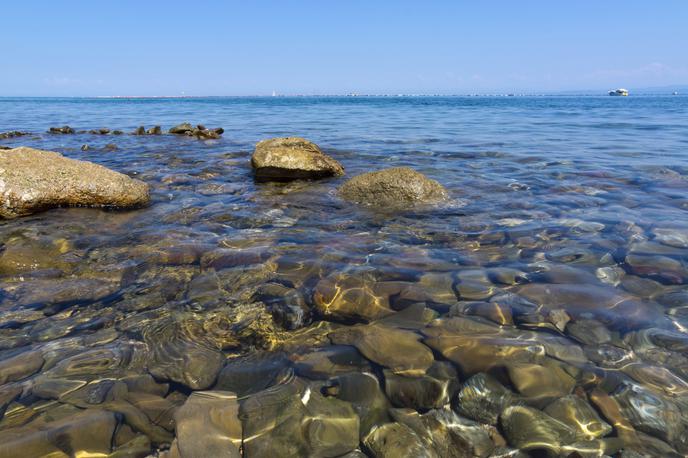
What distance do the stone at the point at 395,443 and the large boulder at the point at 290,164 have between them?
7190mm

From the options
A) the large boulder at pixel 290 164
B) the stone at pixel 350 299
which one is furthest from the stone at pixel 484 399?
the large boulder at pixel 290 164

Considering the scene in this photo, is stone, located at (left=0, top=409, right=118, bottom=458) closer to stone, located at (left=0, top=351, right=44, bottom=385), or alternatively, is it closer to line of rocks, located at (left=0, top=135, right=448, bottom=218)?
stone, located at (left=0, top=351, right=44, bottom=385)

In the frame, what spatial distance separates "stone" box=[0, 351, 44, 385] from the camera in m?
2.77

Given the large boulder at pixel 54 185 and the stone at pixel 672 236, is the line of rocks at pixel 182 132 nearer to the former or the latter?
the large boulder at pixel 54 185

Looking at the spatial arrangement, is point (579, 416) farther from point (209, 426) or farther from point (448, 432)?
point (209, 426)

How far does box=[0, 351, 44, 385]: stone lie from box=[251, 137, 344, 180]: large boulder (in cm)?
654

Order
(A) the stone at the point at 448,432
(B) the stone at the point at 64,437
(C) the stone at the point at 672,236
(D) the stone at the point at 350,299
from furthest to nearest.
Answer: (C) the stone at the point at 672,236, (D) the stone at the point at 350,299, (A) the stone at the point at 448,432, (B) the stone at the point at 64,437

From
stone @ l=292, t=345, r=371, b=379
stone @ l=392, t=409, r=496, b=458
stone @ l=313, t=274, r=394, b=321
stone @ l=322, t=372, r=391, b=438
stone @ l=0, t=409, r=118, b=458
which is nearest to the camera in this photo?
stone @ l=0, t=409, r=118, b=458

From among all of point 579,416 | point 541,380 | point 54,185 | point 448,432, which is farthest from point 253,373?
point 54,185

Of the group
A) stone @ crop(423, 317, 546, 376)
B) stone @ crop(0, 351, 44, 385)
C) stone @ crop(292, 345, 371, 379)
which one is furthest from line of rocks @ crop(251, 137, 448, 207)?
stone @ crop(0, 351, 44, 385)

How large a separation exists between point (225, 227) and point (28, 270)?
233cm

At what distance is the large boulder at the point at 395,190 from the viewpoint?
23.0 feet

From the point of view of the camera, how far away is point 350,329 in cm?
342

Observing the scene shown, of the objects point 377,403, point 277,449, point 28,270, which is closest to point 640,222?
point 377,403
